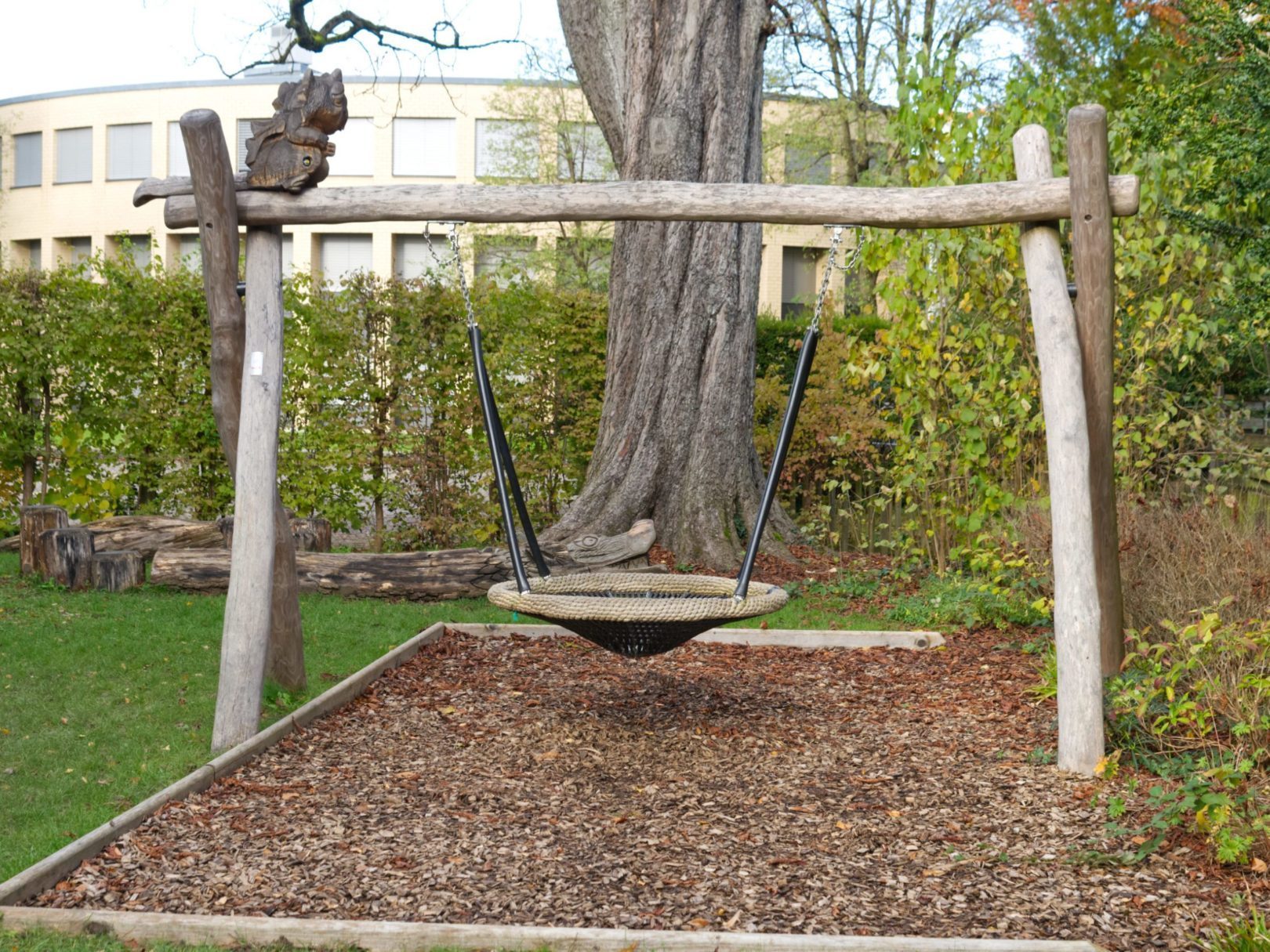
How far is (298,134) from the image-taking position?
13.5 ft

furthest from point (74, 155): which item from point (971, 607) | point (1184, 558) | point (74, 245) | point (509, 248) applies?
point (1184, 558)

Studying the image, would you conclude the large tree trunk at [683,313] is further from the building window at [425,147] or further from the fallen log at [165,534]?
the building window at [425,147]

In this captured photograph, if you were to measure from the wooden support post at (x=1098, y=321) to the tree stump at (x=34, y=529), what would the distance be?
5.93 metres

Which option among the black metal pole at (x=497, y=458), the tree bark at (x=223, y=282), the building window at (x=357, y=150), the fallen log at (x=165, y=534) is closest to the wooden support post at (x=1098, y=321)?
the black metal pole at (x=497, y=458)

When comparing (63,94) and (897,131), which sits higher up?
(63,94)

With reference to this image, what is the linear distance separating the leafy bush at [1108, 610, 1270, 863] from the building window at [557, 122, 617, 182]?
19712mm

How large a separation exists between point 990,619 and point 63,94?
1342 inches

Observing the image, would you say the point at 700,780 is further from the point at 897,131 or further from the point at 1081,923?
the point at 897,131

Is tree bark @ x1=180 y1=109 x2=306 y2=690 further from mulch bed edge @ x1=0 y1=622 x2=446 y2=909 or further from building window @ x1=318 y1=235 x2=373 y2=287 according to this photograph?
building window @ x1=318 y1=235 x2=373 y2=287

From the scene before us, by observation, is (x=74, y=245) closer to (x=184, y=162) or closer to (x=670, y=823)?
(x=184, y=162)

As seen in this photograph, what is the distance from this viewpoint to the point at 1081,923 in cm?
276

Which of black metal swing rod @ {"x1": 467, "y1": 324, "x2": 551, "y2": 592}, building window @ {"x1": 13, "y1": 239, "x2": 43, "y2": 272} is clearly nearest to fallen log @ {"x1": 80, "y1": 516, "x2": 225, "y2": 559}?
black metal swing rod @ {"x1": 467, "y1": 324, "x2": 551, "y2": 592}

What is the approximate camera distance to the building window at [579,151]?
22938 millimetres

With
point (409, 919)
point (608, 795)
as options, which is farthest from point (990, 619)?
point (409, 919)
